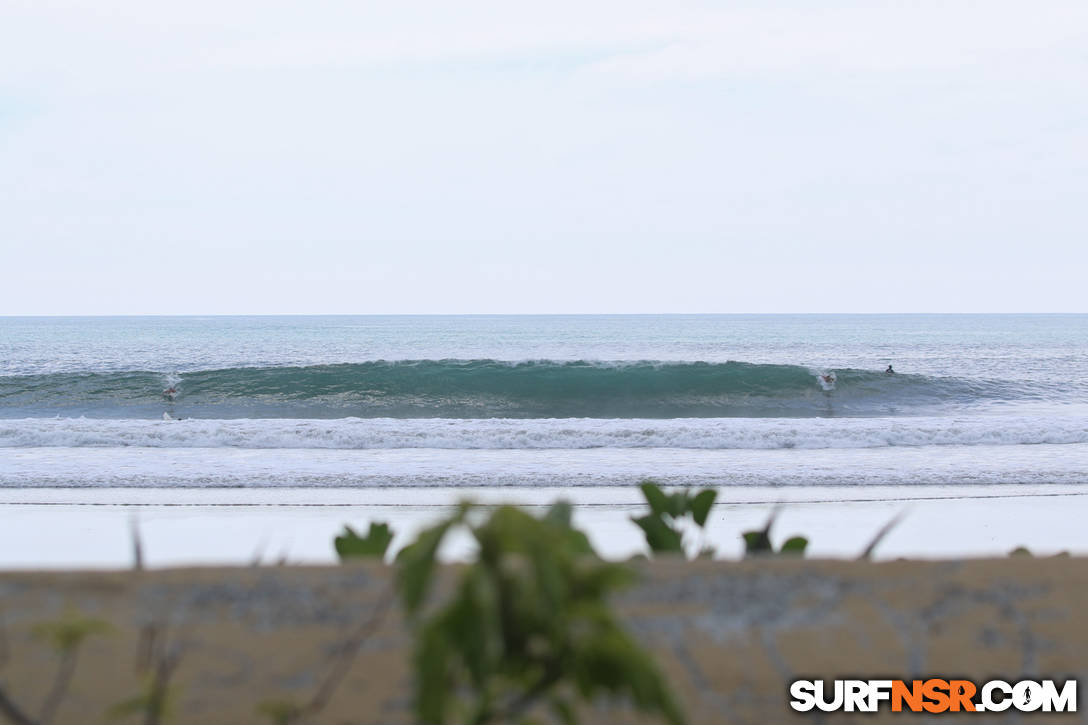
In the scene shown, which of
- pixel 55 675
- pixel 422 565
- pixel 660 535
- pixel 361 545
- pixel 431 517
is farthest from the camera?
pixel 431 517

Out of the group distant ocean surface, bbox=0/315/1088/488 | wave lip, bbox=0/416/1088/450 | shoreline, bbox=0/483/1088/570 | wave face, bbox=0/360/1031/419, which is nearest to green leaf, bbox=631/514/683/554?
shoreline, bbox=0/483/1088/570

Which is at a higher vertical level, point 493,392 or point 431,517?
point 493,392

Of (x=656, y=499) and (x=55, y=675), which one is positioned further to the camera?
(x=656, y=499)

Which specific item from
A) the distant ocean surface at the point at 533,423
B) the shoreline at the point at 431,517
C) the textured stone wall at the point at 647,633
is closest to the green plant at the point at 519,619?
the textured stone wall at the point at 647,633

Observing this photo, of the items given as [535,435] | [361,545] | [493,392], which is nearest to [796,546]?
[361,545]

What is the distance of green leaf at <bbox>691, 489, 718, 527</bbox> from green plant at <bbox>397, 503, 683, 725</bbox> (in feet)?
2.99

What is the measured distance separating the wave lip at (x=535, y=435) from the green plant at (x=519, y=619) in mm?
10180

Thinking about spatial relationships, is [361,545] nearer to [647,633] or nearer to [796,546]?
[647,633]

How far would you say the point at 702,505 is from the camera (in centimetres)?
160

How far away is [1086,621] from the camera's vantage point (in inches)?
45.3

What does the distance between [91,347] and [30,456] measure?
35969mm

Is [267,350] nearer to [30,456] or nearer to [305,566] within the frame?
[30,456]

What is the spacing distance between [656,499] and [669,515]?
0.06 m

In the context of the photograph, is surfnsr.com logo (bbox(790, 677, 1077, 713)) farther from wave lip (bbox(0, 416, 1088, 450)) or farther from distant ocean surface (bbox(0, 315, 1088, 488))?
wave lip (bbox(0, 416, 1088, 450))
